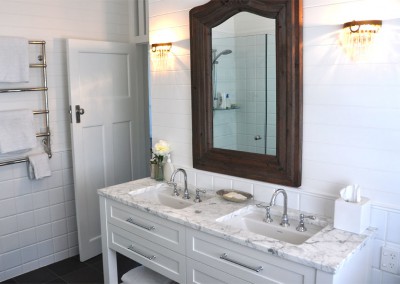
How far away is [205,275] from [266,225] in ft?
1.28

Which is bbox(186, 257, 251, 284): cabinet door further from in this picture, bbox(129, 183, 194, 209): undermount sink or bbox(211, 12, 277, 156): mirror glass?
bbox(211, 12, 277, 156): mirror glass

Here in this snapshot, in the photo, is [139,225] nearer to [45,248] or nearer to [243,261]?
[243,261]

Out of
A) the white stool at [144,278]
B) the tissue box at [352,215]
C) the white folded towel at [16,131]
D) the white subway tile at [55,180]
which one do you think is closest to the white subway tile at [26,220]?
the white subway tile at [55,180]

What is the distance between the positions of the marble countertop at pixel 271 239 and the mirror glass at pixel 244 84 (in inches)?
14.1

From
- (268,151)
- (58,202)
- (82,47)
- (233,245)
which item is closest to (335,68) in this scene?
(268,151)

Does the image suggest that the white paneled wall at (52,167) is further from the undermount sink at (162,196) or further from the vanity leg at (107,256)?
the undermount sink at (162,196)

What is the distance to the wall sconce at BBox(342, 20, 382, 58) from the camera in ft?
5.78

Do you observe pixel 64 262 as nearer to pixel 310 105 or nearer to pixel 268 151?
pixel 268 151

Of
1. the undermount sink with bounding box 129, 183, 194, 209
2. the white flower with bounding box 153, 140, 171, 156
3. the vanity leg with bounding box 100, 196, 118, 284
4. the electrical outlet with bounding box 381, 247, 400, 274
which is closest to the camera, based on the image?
the electrical outlet with bounding box 381, 247, 400, 274

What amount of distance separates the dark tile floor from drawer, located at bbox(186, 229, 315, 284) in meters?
1.37

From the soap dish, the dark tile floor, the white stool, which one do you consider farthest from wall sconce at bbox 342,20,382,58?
the dark tile floor

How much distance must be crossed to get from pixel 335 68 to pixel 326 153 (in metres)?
0.41

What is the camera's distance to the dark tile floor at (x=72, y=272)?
123 inches

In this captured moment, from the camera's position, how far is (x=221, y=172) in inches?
97.3
